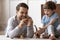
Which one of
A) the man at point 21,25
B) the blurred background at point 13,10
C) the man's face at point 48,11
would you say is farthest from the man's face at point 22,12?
the blurred background at point 13,10

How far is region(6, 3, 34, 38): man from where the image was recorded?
130 centimetres

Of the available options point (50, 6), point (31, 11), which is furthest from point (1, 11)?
point (50, 6)

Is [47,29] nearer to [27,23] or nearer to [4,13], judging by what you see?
[27,23]

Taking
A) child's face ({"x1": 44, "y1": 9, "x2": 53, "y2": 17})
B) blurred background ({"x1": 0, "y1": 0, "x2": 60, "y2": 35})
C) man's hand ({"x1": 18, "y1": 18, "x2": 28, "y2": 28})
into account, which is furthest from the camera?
blurred background ({"x1": 0, "y1": 0, "x2": 60, "y2": 35})

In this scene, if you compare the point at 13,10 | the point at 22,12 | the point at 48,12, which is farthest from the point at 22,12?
the point at 13,10

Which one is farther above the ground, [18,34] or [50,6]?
[50,6]

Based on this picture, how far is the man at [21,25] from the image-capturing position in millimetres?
1300

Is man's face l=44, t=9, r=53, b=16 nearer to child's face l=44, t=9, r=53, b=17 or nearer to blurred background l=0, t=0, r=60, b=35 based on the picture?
child's face l=44, t=9, r=53, b=17

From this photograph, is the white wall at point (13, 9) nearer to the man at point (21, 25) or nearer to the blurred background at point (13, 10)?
the blurred background at point (13, 10)

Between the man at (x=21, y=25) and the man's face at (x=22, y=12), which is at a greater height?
the man's face at (x=22, y=12)

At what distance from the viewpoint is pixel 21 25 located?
128 cm

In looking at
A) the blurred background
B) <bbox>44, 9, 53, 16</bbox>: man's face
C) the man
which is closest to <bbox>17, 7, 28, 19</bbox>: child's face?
the man

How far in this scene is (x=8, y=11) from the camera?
155 inches

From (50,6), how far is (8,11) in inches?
103
